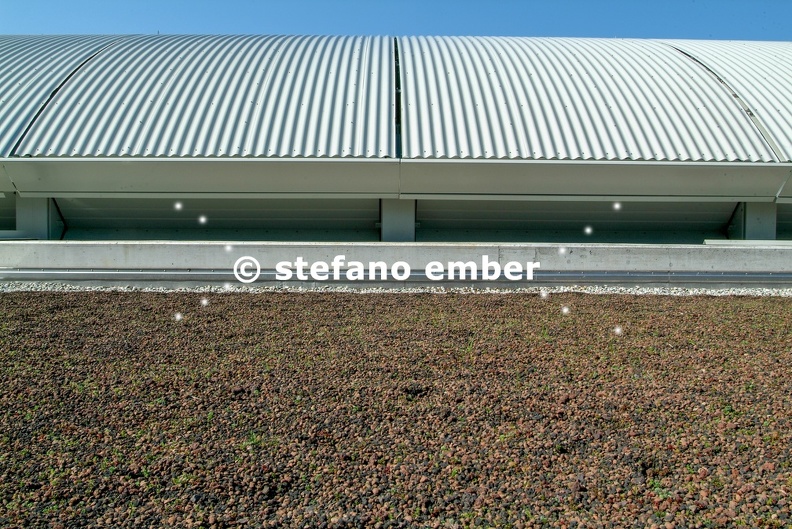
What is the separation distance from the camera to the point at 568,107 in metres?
11.3

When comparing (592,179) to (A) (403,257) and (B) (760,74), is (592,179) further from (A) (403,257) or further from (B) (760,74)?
(B) (760,74)

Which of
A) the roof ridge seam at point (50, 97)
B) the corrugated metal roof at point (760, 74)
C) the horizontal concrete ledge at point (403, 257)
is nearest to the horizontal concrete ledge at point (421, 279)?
the horizontal concrete ledge at point (403, 257)

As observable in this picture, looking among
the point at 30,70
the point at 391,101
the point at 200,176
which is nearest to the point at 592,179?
the point at 391,101

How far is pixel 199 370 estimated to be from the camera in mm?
5387

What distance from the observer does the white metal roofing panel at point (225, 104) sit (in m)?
10.3

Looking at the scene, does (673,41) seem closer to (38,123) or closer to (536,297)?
(536,297)

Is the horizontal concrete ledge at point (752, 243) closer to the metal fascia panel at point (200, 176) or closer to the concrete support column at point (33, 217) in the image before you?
the metal fascia panel at point (200, 176)

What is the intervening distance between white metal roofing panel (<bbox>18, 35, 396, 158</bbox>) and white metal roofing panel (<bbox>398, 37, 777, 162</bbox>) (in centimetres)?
79

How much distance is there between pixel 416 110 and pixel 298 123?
1944 millimetres

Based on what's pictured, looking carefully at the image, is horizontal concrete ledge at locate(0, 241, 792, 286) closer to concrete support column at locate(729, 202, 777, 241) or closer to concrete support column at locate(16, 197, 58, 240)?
concrete support column at locate(16, 197, 58, 240)

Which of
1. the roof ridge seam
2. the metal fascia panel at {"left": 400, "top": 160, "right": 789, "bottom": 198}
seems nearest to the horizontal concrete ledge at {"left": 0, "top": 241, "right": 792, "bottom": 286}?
the metal fascia panel at {"left": 400, "top": 160, "right": 789, "bottom": 198}

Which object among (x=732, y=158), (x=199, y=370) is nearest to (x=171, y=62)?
(x=199, y=370)

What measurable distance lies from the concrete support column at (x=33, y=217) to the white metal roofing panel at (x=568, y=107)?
5.74 meters

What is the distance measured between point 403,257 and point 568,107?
437cm
